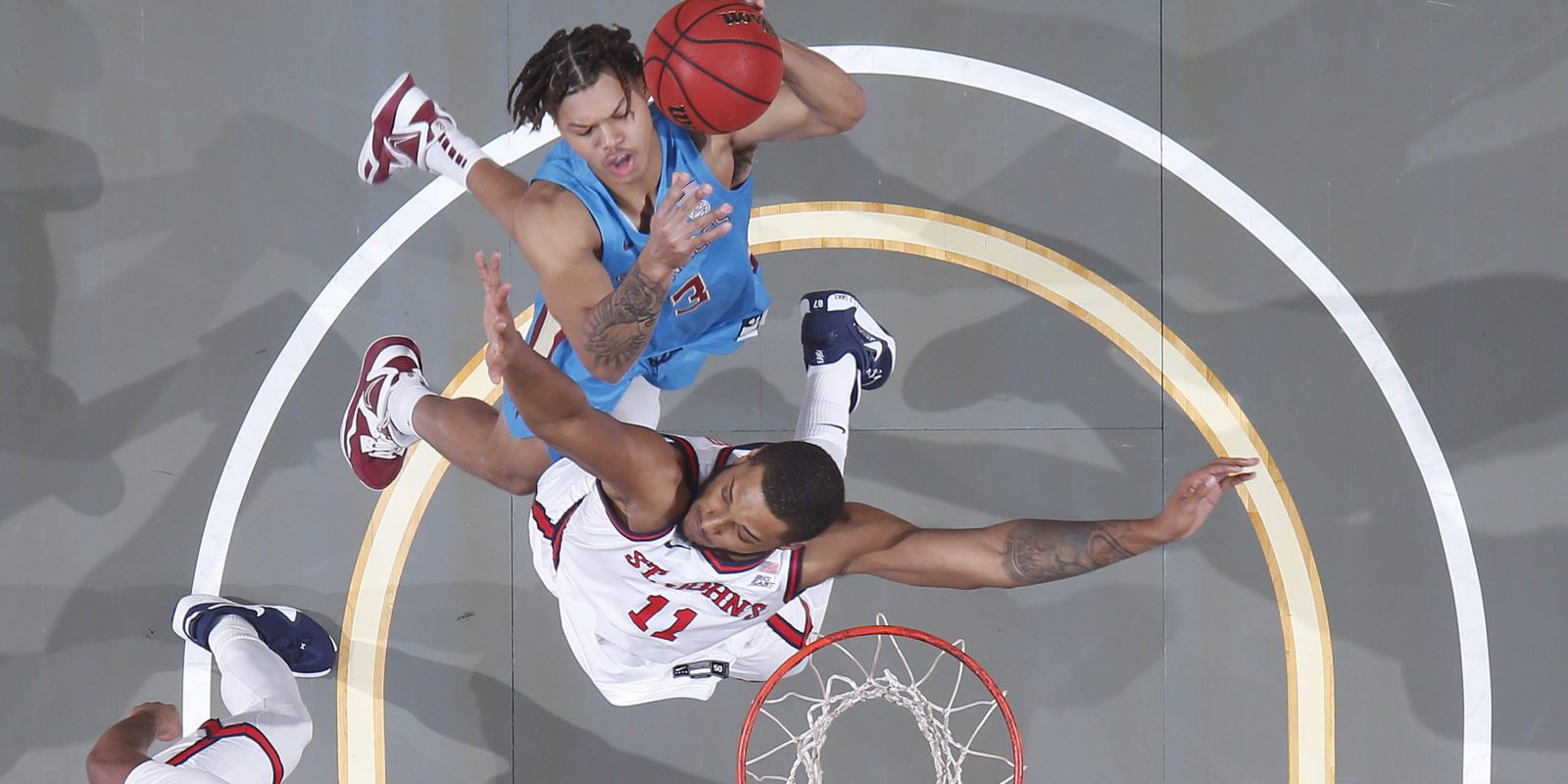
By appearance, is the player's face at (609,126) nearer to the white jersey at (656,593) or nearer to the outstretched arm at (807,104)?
the outstretched arm at (807,104)

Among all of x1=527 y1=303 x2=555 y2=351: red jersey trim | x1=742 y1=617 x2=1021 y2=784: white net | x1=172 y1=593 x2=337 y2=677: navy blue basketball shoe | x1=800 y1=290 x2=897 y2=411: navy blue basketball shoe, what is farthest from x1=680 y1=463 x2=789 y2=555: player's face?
x1=172 y1=593 x2=337 y2=677: navy blue basketball shoe

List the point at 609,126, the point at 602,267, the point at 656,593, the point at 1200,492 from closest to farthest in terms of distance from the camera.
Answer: the point at 1200,492
the point at 609,126
the point at 602,267
the point at 656,593

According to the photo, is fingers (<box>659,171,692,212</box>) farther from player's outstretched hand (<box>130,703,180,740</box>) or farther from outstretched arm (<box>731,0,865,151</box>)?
player's outstretched hand (<box>130,703,180,740</box>)

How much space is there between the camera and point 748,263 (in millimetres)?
3961

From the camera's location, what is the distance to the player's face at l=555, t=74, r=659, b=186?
133 inches

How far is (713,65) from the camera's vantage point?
3285 mm

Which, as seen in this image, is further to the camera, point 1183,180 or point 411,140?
point 1183,180

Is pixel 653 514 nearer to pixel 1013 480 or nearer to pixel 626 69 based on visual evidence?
pixel 626 69

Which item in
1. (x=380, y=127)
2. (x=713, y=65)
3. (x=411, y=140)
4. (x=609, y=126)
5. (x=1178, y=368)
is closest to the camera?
(x=713, y=65)

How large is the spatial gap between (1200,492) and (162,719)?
3.91m

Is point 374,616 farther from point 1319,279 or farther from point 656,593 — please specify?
point 1319,279

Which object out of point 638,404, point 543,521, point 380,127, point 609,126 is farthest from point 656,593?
point 380,127

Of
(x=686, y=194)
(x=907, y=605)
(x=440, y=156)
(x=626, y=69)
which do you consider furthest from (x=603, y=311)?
(x=907, y=605)

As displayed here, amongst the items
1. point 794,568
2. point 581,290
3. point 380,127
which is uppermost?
point 380,127
